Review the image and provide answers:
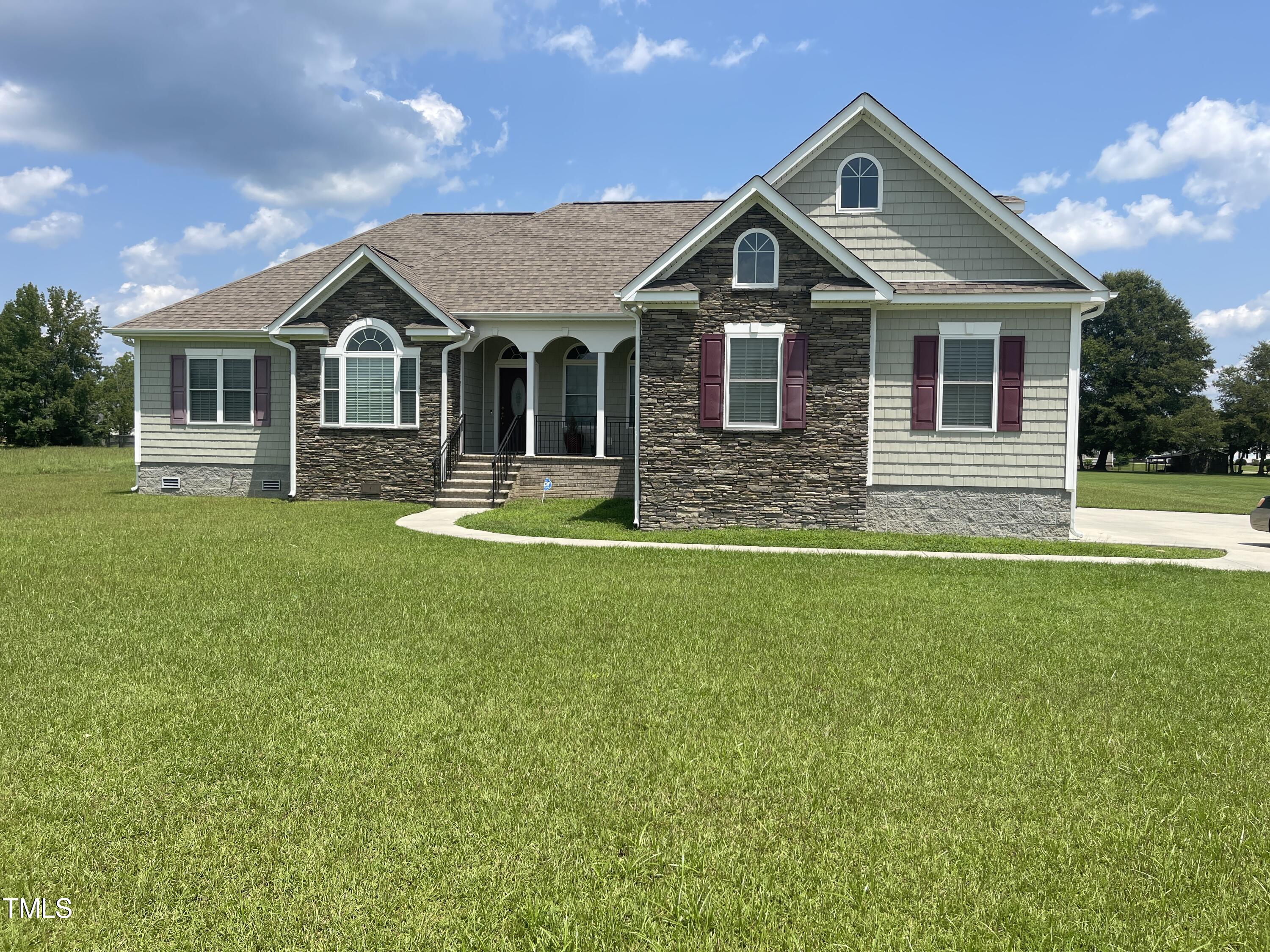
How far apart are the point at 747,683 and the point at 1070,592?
5.89 meters

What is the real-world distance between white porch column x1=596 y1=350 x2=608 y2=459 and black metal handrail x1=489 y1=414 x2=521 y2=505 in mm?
2070

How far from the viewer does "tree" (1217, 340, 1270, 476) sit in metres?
55.6

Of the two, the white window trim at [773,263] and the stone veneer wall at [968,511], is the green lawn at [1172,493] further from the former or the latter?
the white window trim at [773,263]

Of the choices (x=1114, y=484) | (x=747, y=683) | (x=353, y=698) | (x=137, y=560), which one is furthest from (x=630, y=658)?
(x=1114, y=484)

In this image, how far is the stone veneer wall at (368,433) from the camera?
1920 centimetres

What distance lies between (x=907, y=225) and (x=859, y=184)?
1.18 meters

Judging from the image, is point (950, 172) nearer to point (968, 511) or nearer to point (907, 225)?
point (907, 225)

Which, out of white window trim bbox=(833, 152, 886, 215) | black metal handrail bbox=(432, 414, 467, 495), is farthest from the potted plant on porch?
white window trim bbox=(833, 152, 886, 215)

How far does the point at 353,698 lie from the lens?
5461 mm

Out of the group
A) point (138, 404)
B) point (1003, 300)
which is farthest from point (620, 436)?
point (138, 404)

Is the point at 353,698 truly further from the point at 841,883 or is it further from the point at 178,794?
the point at 841,883

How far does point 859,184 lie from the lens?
619 inches

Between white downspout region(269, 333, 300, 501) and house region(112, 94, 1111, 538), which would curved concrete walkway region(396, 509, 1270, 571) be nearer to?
house region(112, 94, 1111, 538)

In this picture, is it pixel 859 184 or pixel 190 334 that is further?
pixel 190 334
